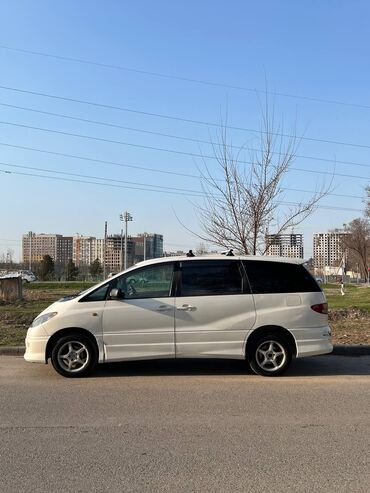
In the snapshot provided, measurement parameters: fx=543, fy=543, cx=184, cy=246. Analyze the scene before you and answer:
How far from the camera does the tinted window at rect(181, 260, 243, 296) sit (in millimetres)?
8172

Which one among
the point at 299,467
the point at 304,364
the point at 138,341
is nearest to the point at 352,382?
the point at 304,364

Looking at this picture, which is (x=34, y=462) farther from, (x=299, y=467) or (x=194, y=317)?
(x=194, y=317)

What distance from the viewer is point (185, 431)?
546cm

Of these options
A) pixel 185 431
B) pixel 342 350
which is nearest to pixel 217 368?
pixel 342 350

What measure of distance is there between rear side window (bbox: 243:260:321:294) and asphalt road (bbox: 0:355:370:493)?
132 centimetres

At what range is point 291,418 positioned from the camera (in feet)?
19.5

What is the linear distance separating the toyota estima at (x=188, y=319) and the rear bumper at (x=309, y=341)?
15 millimetres

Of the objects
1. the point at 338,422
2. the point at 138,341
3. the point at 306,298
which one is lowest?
the point at 338,422

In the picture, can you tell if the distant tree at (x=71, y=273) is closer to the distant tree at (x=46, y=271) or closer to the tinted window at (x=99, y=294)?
the distant tree at (x=46, y=271)

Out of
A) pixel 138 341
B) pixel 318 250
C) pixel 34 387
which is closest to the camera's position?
pixel 34 387

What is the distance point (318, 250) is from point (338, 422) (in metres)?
117

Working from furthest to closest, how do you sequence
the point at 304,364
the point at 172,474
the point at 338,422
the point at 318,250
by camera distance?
the point at 318,250, the point at 304,364, the point at 338,422, the point at 172,474

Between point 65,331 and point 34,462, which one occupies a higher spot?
point 65,331

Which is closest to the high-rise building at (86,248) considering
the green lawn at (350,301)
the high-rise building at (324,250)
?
the high-rise building at (324,250)
